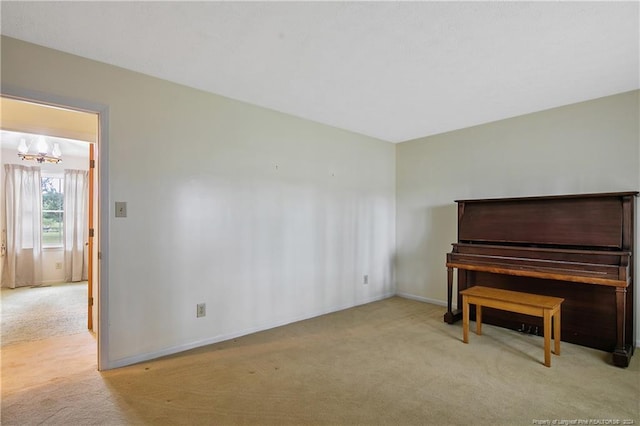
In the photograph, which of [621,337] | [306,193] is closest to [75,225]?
[306,193]

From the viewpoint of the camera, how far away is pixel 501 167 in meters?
3.73

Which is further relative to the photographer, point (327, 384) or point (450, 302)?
→ point (450, 302)

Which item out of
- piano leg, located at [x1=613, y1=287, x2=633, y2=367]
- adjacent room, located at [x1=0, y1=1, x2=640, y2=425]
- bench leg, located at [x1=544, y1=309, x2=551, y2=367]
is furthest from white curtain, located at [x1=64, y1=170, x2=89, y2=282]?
piano leg, located at [x1=613, y1=287, x2=633, y2=367]

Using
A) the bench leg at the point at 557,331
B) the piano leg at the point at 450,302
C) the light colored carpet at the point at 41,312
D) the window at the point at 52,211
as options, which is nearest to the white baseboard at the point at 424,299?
the piano leg at the point at 450,302

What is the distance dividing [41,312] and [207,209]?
294 centimetres

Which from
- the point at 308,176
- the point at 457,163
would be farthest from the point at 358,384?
the point at 457,163

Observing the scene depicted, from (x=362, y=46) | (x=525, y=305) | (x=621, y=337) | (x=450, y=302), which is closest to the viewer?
(x=362, y=46)

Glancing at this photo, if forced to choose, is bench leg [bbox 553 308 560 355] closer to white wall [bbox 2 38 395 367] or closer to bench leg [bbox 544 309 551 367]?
bench leg [bbox 544 309 551 367]

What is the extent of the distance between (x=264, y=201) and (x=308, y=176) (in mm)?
696

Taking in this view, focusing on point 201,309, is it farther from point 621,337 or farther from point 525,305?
Answer: point 621,337

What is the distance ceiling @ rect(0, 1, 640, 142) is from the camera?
1.78m

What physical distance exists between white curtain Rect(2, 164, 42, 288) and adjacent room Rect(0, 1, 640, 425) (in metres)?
1.23

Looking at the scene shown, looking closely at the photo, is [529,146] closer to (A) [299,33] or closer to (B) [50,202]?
(A) [299,33]

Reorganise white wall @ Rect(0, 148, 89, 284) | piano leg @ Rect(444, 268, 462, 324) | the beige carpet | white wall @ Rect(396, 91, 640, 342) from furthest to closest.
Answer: white wall @ Rect(0, 148, 89, 284) → piano leg @ Rect(444, 268, 462, 324) → white wall @ Rect(396, 91, 640, 342) → the beige carpet
